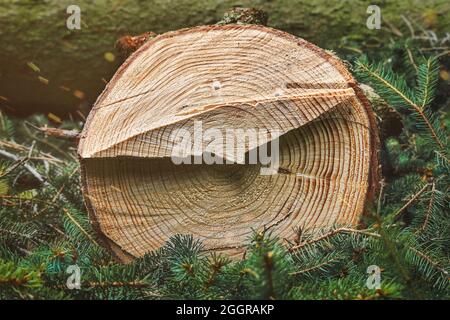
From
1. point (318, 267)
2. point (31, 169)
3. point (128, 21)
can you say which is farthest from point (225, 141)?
point (128, 21)

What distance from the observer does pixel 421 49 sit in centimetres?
220

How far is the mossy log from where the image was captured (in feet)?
7.50

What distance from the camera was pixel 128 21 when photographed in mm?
2293

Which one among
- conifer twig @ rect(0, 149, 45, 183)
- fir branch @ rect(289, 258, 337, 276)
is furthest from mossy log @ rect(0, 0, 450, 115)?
fir branch @ rect(289, 258, 337, 276)

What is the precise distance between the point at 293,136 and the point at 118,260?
56cm

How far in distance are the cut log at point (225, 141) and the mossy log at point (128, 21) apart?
0.79m

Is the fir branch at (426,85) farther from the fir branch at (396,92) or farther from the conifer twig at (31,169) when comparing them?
the conifer twig at (31,169)

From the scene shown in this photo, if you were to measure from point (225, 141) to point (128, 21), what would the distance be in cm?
107

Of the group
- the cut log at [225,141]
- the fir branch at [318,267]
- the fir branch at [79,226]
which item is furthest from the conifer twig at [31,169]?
the fir branch at [318,267]

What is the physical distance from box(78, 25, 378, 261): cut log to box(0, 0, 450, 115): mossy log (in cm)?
79

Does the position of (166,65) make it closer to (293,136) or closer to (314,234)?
(293,136)

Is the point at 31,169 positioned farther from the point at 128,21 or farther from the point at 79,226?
the point at 128,21
